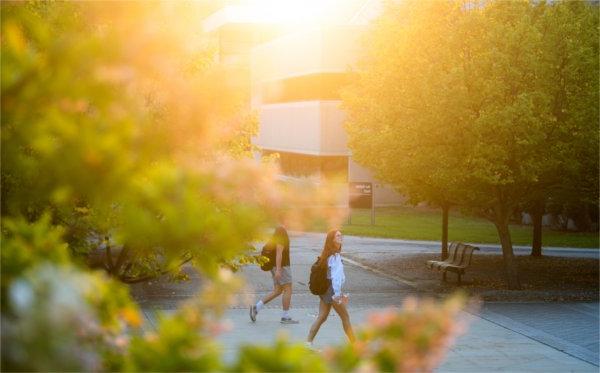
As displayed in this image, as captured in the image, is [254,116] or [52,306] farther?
[254,116]

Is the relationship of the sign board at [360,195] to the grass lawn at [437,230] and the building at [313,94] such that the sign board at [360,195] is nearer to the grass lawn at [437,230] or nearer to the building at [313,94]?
the grass lawn at [437,230]

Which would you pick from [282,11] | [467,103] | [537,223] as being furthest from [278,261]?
[282,11]

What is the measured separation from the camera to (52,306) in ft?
7.45

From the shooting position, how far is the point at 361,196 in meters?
35.5

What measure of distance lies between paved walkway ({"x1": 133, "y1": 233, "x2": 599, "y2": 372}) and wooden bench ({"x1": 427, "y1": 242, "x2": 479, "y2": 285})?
992 mm

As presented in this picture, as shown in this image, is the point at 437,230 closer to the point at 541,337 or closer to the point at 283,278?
the point at 541,337

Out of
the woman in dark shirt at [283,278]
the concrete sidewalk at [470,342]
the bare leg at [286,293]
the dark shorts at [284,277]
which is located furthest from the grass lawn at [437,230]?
the dark shorts at [284,277]

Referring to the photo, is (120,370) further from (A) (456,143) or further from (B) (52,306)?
(A) (456,143)

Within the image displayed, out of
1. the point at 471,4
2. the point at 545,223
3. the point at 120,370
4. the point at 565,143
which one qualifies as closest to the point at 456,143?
the point at 565,143

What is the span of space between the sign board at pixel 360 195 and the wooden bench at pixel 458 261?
14.6m

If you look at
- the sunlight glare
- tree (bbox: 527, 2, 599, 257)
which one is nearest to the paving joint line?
tree (bbox: 527, 2, 599, 257)

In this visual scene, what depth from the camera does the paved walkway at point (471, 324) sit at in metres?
12.0

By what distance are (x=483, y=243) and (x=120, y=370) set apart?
28.4 metres

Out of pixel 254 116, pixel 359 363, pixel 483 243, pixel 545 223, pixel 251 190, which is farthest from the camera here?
pixel 545 223
